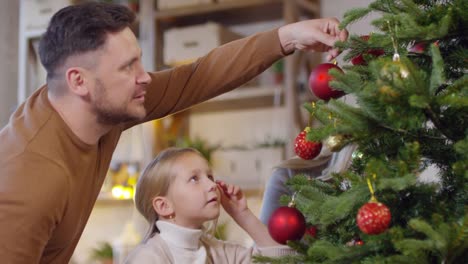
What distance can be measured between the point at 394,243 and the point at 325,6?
2.45m

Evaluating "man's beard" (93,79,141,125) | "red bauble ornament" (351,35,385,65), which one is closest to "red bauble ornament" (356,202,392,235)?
"red bauble ornament" (351,35,385,65)

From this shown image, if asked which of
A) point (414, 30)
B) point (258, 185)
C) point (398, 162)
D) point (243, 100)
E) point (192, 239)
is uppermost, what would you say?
point (414, 30)

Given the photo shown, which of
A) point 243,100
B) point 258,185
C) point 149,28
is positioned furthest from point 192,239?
point 149,28

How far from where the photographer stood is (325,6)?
10.9 ft

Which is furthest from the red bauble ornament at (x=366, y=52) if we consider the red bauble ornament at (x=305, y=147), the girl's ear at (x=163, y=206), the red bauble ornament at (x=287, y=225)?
the girl's ear at (x=163, y=206)

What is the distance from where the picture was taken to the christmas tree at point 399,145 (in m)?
1.00

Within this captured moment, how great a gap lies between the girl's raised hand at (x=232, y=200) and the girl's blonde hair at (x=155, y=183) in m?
0.12

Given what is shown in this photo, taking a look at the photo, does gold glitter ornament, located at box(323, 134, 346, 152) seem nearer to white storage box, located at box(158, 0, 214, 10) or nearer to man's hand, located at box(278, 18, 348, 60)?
man's hand, located at box(278, 18, 348, 60)

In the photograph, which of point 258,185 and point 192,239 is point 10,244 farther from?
point 258,185

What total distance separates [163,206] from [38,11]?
95.2 inches

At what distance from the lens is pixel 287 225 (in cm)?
126

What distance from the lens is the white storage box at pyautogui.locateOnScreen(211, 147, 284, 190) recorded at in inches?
125

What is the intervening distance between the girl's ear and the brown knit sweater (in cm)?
16

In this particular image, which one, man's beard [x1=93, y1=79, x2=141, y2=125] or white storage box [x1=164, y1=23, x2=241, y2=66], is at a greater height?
man's beard [x1=93, y1=79, x2=141, y2=125]
